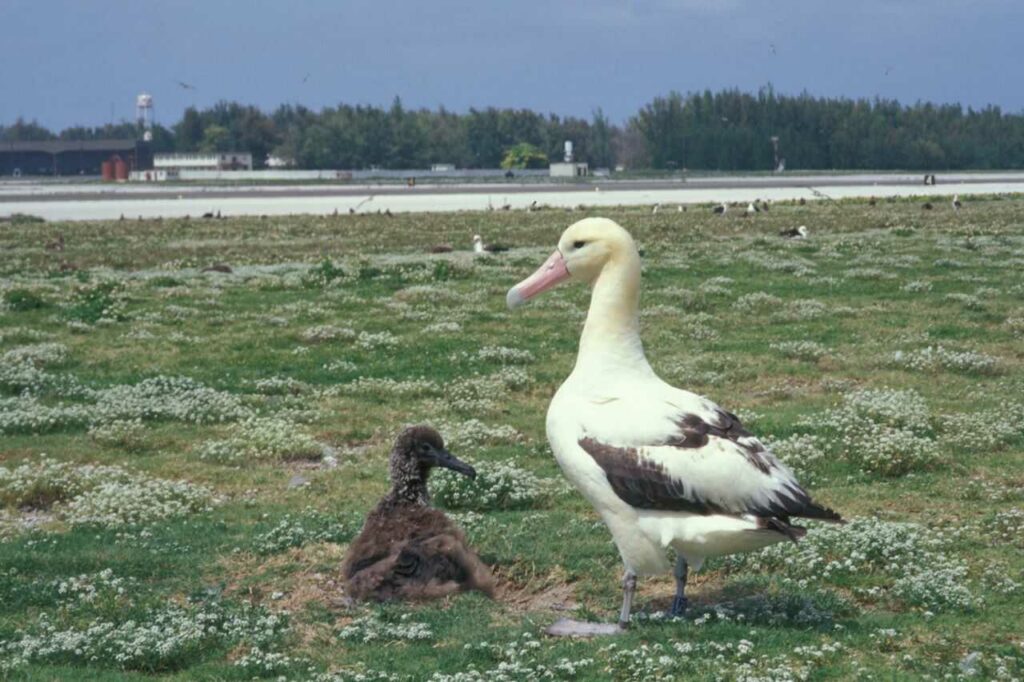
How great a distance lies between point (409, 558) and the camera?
976 cm

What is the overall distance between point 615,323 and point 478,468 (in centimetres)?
466

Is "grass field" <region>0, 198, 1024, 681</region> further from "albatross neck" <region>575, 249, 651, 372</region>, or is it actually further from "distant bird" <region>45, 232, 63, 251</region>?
"distant bird" <region>45, 232, 63, 251</region>

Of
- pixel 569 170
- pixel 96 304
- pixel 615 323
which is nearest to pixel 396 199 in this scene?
pixel 96 304

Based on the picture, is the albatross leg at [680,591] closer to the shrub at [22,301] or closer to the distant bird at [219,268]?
the shrub at [22,301]

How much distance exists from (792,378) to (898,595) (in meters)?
9.59

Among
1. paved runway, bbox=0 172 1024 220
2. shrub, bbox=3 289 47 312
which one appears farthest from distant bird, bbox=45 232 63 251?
paved runway, bbox=0 172 1024 220

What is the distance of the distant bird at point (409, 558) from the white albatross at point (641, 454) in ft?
4.56

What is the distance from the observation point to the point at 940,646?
8.05m

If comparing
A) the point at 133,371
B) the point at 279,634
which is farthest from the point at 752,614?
the point at 133,371

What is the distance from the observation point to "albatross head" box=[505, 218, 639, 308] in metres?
9.05

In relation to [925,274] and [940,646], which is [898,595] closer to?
[940,646]

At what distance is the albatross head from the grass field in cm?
231

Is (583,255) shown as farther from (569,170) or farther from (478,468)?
(569,170)

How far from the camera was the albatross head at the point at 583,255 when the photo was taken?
9.05 metres
